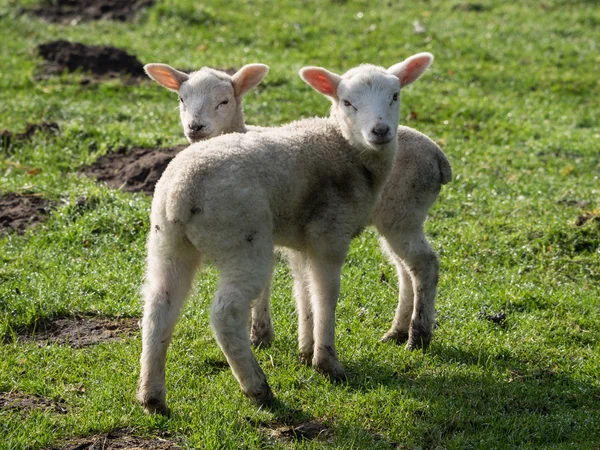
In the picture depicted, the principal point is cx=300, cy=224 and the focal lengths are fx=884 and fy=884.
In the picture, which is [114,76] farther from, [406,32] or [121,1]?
[406,32]

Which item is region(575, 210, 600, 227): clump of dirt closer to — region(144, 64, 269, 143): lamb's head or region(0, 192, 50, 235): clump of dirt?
region(144, 64, 269, 143): lamb's head

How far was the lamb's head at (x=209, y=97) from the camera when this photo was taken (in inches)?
275

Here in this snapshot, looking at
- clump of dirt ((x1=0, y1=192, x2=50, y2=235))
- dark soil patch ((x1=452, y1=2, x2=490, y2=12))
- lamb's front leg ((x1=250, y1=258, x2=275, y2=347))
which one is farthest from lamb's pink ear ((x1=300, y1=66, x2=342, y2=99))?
dark soil patch ((x1=452, y1=2, x2=490, y2=12))

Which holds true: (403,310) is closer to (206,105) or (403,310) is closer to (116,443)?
(206,105)

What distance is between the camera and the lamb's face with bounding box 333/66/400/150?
6.15 metres

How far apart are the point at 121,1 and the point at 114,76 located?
4236mm

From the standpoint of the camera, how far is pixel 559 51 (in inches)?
595

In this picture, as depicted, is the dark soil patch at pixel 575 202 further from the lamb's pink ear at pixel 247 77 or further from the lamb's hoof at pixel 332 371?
the lamb's hoof at pixel 332 371

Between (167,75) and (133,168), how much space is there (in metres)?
2.46

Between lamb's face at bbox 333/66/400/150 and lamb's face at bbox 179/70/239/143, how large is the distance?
1050 mm

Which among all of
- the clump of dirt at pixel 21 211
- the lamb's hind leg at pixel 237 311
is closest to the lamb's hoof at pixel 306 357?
the lamb's hind leg at pixel 237 311

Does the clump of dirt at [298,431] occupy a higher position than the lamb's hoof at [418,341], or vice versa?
the clump of dirt at [298,431]

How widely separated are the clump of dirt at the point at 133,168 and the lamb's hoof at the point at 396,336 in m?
3.45

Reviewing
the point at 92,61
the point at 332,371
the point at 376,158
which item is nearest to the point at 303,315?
the point at 332,371
